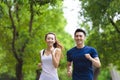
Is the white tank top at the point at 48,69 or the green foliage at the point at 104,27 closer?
the white tank top at the point at 48,69

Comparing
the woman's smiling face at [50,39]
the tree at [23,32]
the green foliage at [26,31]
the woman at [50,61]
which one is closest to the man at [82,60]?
the woman at [50,61]

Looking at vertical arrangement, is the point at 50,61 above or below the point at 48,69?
above

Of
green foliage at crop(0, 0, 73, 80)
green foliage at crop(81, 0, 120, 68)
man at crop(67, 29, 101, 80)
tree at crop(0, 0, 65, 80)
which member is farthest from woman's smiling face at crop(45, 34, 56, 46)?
green foliage at crop(0, 0, 73, 80)

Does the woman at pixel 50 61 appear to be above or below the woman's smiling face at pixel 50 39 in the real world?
below

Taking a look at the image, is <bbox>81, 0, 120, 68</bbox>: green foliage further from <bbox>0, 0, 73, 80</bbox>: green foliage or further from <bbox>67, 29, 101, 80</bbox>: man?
<bbox>67, 29, 101, 80</bbox>: man

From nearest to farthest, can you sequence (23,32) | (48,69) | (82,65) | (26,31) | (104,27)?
1. (82,65)
2. (48,69)
3. (104,27)
4. (23,32)
5. (26,31)

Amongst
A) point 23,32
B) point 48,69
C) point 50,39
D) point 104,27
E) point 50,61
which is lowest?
point 48,69

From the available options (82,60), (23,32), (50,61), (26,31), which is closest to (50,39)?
(50,61)

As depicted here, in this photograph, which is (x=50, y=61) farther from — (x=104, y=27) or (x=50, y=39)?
(x=104, y=27)

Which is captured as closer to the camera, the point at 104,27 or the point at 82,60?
the point at 82,60

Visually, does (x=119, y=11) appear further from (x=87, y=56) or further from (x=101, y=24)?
(x=87, y=56)

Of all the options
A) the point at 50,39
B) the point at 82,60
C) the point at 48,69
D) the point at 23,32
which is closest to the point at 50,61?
the point at 48,69

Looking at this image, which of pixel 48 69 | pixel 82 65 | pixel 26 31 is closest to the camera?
pixel 82 65

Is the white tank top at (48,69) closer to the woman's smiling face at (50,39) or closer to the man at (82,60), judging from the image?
the woman's smiling face at (50,39)
